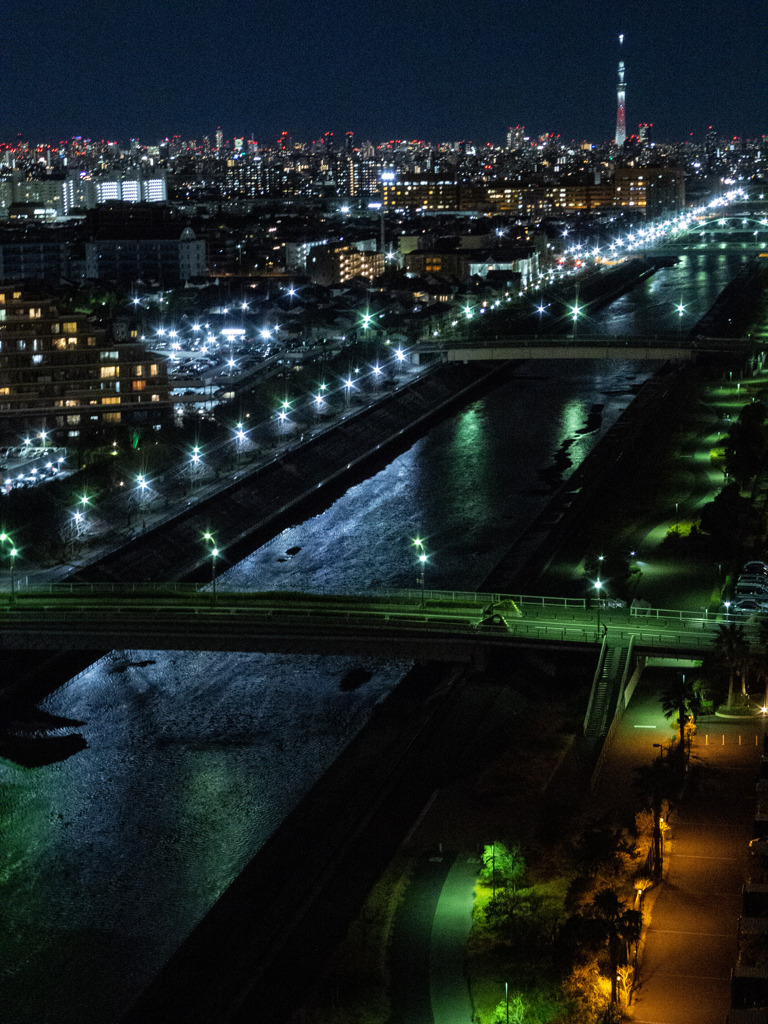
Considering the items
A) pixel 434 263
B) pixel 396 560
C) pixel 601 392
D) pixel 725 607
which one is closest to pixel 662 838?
pixel 725 607

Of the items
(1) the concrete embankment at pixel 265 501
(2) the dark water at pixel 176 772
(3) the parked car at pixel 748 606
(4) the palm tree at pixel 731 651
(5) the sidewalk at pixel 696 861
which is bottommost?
(2) the dark water at pixel 176 772

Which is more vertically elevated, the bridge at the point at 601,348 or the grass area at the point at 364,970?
the bridge at the point at 601,348

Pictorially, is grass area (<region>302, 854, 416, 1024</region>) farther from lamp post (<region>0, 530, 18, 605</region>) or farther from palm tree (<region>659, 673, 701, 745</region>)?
lamp post (<region>0, 530, 18, 605</region>)

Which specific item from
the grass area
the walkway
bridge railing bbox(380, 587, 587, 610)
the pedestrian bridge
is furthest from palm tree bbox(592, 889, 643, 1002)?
bridge railing bbox(380, 587, 587, 610)

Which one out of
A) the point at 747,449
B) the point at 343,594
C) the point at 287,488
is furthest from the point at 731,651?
the point at 287,488

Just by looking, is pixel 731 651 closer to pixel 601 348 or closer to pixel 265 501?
pixel 265 501

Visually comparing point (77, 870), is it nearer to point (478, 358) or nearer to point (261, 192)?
point (478, 358)

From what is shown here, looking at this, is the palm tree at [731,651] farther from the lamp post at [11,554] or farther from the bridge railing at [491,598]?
the lamp post at [11,554]

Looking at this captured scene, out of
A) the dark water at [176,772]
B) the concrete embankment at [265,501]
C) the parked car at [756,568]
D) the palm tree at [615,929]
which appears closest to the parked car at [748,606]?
the parked car at [756,568]
